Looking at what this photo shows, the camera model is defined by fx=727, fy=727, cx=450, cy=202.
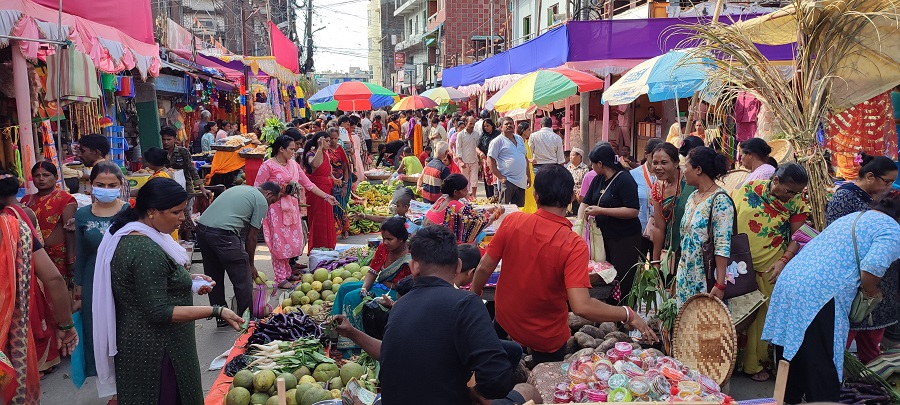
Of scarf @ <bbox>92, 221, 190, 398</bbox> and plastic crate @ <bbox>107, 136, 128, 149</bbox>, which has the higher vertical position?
plastic crate @ <bbox>107, 136, 128, 149</bbox>

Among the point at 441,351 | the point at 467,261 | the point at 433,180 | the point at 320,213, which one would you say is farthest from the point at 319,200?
the point at 441,351

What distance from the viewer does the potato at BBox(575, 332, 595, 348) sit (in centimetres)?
511

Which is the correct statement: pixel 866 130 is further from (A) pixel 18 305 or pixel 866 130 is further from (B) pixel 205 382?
(A) pixel 18 305

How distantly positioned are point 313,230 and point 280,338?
4213 mm

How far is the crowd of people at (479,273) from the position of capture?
2.93m

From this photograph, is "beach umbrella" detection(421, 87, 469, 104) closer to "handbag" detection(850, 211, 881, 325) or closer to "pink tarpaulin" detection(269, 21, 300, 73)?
"pink tarpaulin" detection(269, 21, 300, 73)

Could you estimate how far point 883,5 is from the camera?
514cm

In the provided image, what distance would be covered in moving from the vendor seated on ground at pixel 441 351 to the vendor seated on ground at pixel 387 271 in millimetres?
2115

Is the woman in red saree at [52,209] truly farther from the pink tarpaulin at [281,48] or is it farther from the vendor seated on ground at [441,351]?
the pink tarpaulin at [281,48]

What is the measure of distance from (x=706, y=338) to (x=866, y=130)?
4445 millimetres

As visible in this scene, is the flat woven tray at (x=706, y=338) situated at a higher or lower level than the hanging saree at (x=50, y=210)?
lower

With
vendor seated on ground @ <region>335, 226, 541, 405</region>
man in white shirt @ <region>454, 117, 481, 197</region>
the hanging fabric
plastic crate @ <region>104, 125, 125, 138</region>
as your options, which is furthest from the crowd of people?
man in white shirt @ <region>454, 117, 481, 197</region>

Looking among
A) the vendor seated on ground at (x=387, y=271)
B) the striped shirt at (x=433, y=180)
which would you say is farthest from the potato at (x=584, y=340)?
the striped shirt at (x=433, y=180)

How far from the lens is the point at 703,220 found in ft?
16.4
